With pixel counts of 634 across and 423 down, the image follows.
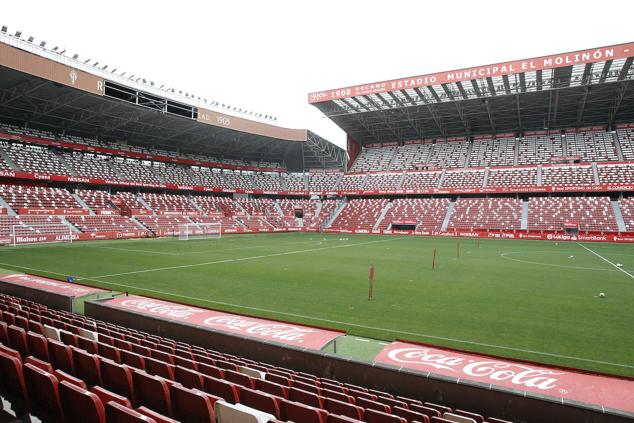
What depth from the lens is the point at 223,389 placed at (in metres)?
3.67

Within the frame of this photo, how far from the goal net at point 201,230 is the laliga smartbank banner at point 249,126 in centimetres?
1382

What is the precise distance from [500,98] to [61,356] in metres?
54.0

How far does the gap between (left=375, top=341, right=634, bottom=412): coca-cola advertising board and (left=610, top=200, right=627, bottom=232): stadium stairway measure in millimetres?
47340

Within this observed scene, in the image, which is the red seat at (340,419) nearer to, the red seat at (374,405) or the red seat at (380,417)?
the red seat at (380,417)

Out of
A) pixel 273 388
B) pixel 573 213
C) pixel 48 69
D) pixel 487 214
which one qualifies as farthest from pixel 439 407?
pixel 573 213

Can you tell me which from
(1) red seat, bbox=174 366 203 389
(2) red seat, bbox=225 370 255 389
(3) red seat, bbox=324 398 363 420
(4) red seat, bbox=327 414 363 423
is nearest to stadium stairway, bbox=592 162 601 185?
(3) red seat, bbox=324 398 363 420

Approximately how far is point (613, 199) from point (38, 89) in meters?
67.9

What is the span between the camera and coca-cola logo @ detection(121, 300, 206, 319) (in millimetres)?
10195

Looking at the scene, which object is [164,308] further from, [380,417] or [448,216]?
[448,216]

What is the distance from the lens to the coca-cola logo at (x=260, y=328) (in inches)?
328

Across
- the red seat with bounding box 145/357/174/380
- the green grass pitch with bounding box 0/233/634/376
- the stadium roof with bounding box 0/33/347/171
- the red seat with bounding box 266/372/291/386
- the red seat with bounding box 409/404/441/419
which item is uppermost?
the stadium roof with bounding box 0/33/347/171

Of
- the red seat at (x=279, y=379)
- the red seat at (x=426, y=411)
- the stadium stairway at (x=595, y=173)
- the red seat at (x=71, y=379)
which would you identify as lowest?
the red seat at (x=426, y=411)

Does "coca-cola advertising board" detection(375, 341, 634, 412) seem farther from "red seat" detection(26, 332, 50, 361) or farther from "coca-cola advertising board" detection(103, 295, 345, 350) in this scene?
"red seat" detection(26, 332, 50, 361)

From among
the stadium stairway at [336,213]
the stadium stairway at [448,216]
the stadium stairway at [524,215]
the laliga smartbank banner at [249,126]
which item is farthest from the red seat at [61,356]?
the stadium stairway at [336,213]
